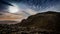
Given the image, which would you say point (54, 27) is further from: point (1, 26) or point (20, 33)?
point (1, 26)

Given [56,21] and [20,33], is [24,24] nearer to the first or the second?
[56,21]

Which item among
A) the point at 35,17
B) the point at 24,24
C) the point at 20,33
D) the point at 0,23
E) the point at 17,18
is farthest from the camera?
the point at 35,17

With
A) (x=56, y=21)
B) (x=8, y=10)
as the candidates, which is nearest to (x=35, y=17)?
(x=56, y=21)

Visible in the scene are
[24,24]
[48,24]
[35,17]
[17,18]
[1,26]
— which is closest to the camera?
[17,18]

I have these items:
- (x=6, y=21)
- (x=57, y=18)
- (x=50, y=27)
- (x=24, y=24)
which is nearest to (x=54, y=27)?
(x=50, y=27)

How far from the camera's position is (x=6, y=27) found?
29016 mm

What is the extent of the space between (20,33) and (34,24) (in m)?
9.98

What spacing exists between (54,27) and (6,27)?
1039cm

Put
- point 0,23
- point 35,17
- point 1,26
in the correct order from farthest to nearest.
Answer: point 35,17
point 1,26
point 0,23

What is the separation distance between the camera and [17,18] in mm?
25688

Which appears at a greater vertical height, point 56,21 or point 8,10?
point 8,10

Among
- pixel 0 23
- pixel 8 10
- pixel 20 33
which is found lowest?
pixel 20 33

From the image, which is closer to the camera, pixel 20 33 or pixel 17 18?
pixel 20 33

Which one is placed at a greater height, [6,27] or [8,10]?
[8,10]
